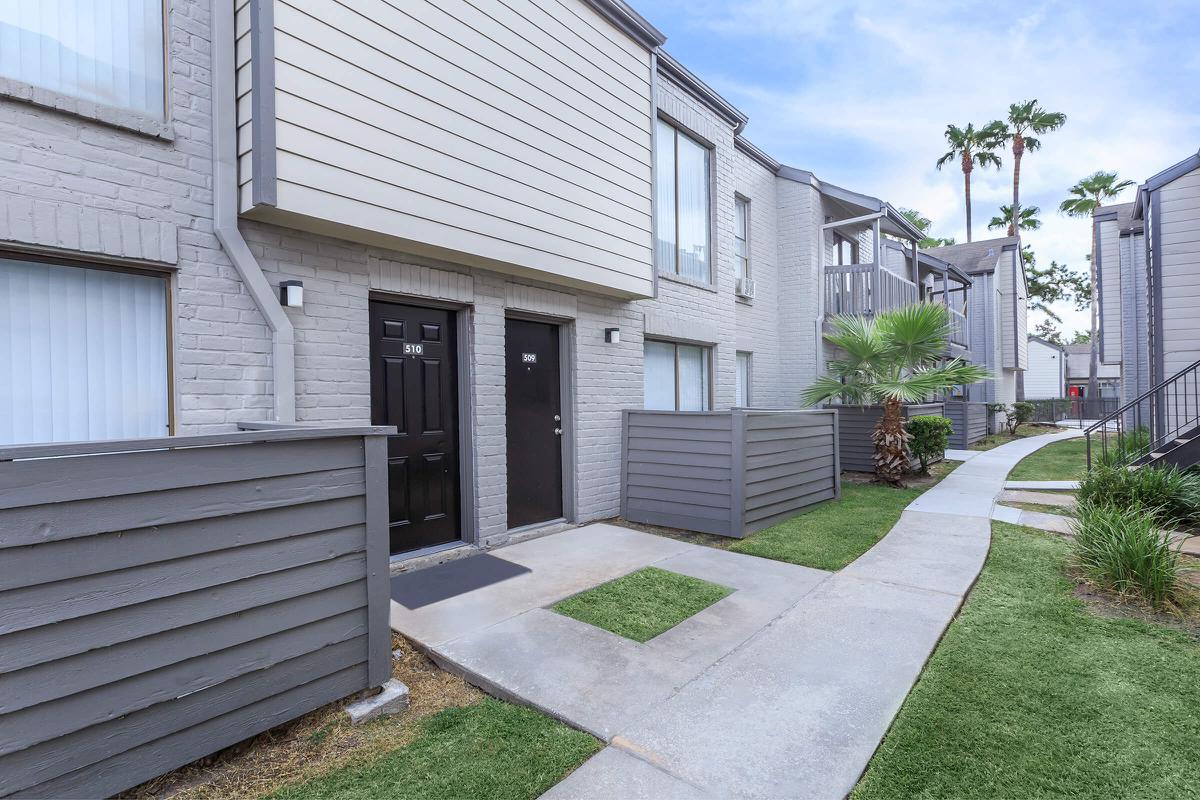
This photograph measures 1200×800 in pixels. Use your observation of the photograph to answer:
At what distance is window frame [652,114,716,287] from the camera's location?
7858mm

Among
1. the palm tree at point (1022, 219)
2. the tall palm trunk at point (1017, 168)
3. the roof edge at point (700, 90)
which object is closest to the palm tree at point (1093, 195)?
A: the tall palm trunk at point (1017, 168)

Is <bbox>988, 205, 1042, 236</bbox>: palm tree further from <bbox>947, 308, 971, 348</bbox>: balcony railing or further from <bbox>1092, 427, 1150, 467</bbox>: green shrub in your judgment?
<bbox>1092, 427, 1150, 467</bbox>: green shrub

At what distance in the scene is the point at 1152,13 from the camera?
382 inches

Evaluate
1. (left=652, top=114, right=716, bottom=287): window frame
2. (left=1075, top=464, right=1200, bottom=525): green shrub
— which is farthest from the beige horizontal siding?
(left=1075, top=464, right=1200, bottom=525): green shrub

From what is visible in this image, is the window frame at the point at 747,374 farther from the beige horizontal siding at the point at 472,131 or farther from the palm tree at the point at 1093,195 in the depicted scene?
the palm tree at the point at 1093,195

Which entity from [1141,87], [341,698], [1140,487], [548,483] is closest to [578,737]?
[341,698]

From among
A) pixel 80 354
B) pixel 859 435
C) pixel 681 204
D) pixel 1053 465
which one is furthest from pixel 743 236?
pixel 80 354

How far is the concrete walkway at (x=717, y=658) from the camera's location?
2.29 meters

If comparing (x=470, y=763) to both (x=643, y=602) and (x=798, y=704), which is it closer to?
(x=798, y=704)

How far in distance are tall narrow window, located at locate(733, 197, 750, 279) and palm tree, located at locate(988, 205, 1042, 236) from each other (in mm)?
28433

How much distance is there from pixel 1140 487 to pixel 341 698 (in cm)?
760

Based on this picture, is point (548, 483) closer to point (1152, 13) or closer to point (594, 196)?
point (594, 196)

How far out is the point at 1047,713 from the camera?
2.66 m

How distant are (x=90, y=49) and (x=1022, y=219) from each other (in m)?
38.3
